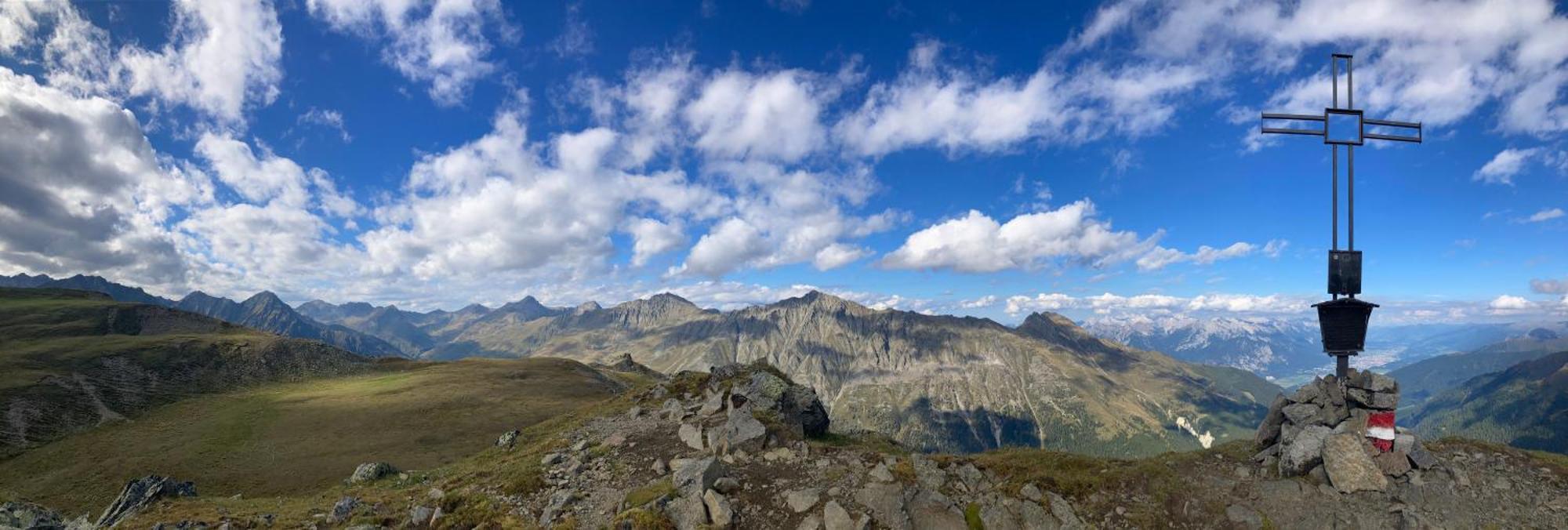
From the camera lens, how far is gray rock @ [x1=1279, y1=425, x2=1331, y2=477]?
19.1 m

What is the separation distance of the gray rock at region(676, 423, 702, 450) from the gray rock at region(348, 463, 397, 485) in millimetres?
21029

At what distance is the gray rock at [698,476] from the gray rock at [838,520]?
4163mm

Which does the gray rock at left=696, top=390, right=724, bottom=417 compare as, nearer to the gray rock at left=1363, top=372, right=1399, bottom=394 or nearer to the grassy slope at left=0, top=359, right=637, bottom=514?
the grassy slope at left=0, top=359, right=637, bottom=514

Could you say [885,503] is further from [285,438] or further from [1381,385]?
[285,438]

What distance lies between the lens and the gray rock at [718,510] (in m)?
17.9

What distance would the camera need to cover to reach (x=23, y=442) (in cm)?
5362

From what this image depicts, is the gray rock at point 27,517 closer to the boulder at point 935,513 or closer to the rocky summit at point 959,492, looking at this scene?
the rocky summit at point 959,492

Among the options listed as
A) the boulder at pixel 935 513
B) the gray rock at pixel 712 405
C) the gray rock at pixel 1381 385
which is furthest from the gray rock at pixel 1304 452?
the gray rock at pixel 712 405

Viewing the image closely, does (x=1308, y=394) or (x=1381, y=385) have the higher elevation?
(x=1381, y=385)

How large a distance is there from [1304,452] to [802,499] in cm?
1734

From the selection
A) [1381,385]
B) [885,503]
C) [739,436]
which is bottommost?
[885,503]

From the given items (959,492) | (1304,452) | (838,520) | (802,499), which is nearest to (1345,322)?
(1304,452)

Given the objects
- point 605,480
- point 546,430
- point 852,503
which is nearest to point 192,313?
point 546,430

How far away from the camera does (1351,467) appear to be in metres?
18.2
